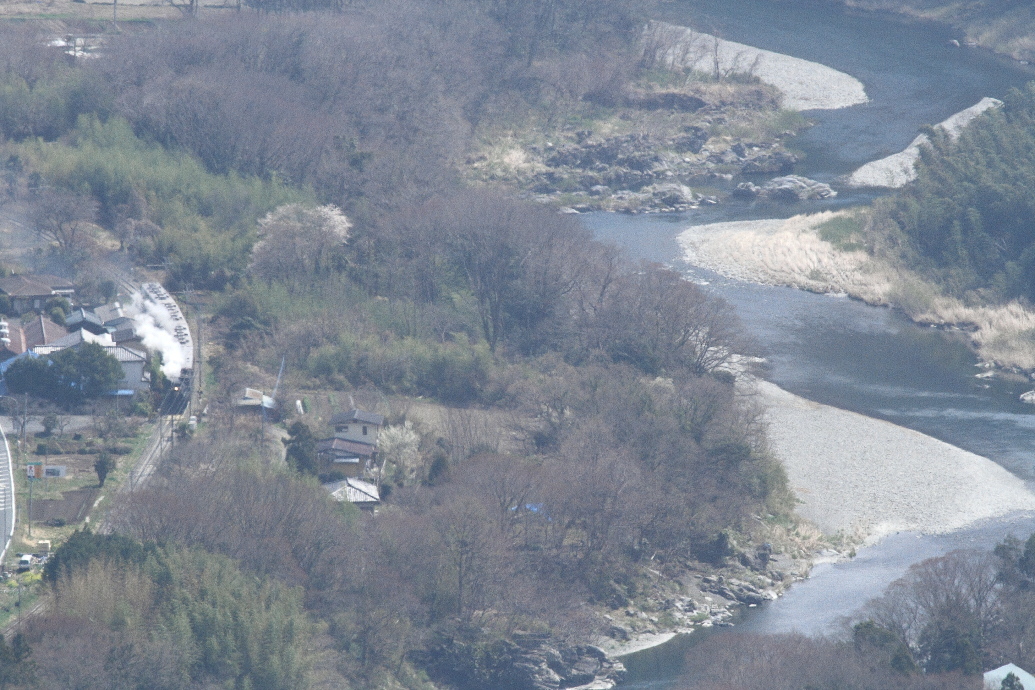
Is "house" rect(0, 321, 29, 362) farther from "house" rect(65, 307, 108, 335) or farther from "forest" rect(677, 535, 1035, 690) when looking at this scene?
"forest" rect(677, 535, 1035, 690)

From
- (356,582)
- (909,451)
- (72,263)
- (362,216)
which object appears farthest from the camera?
(362,216)

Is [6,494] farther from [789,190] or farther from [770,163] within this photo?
[770,163]

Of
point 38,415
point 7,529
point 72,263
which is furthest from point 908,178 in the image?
point 7,529

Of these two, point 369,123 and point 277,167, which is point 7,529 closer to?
point 277,167

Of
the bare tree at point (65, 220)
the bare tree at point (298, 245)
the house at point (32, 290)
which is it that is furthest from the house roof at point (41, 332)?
the bare tree at point (298, 245)

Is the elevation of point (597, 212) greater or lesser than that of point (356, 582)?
lesser

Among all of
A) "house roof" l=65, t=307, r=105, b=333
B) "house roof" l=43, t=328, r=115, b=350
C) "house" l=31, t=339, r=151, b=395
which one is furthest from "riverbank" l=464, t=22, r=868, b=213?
"house" l=31, t=339, r=151, b=395

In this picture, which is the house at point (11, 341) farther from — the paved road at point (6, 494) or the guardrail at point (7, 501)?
the guardrail at point (7, 501)
